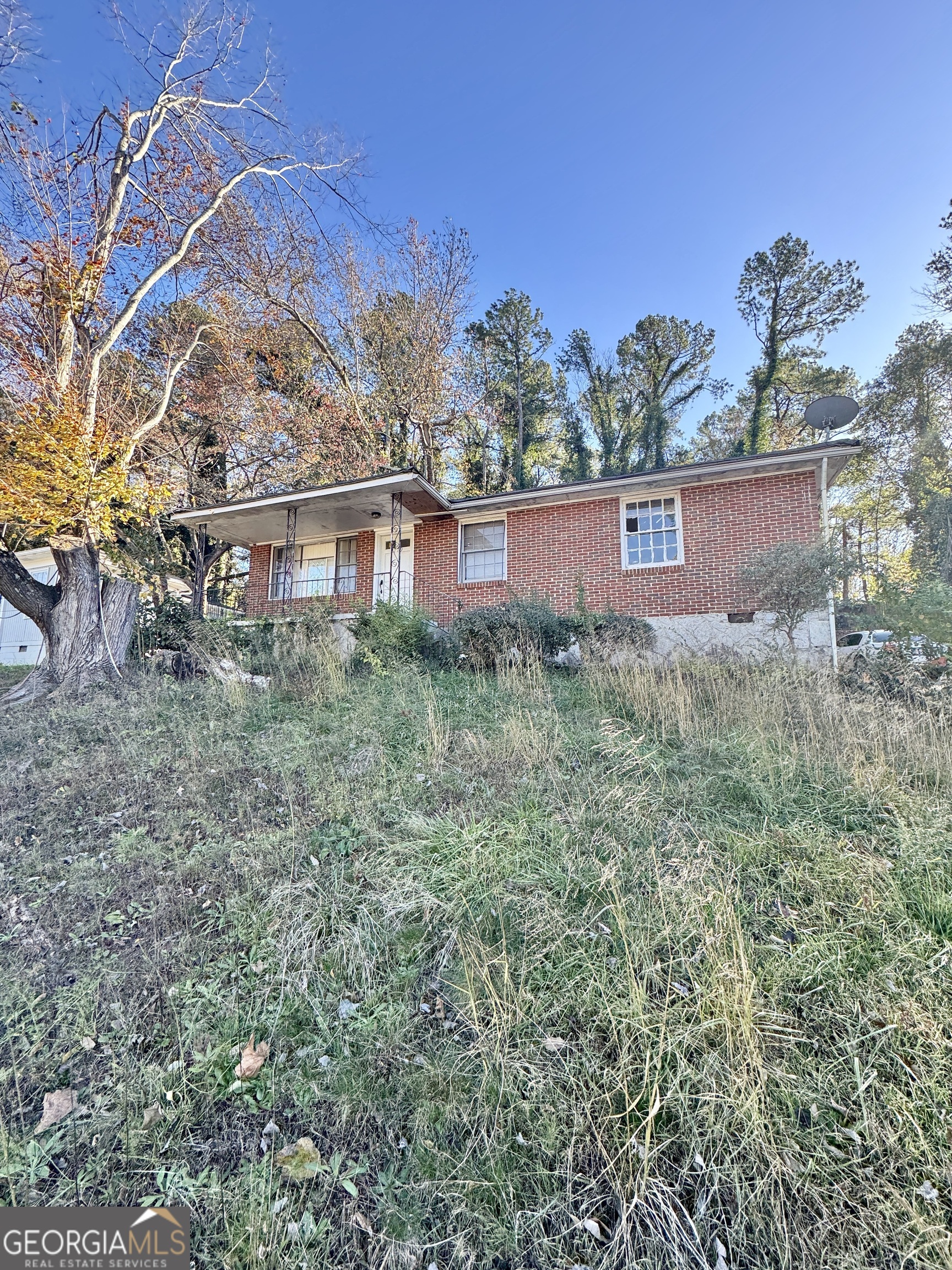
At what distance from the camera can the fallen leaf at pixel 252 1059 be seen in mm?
1993

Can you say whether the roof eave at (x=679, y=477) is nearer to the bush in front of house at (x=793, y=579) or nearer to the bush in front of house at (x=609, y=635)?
the bush in front of house at (x=793, y=579)

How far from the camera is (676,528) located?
10.7 metres

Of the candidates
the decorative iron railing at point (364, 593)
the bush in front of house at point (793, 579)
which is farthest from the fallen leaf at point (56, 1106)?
the decorative iron railing at point (364, 593)

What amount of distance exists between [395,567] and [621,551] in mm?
5387

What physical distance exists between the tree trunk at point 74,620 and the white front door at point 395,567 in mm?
5509

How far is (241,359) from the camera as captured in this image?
15.6m

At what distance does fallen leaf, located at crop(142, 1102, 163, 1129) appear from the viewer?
5.95 feet

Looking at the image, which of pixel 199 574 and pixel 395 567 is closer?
pixel 395 567

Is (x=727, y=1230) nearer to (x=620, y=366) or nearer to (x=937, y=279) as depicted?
(x=937, y=279)

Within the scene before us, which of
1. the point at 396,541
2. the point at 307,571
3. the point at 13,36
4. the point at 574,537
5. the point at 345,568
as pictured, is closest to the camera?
the point at 13,36

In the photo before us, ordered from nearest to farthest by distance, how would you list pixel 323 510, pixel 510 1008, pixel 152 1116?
pixel 152 1116
pixel 510 1008
pixel 323 510

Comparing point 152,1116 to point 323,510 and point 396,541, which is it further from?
point 323,510

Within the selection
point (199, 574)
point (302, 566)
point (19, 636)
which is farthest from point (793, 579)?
point (19, 636)

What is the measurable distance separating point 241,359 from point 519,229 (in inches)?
348
